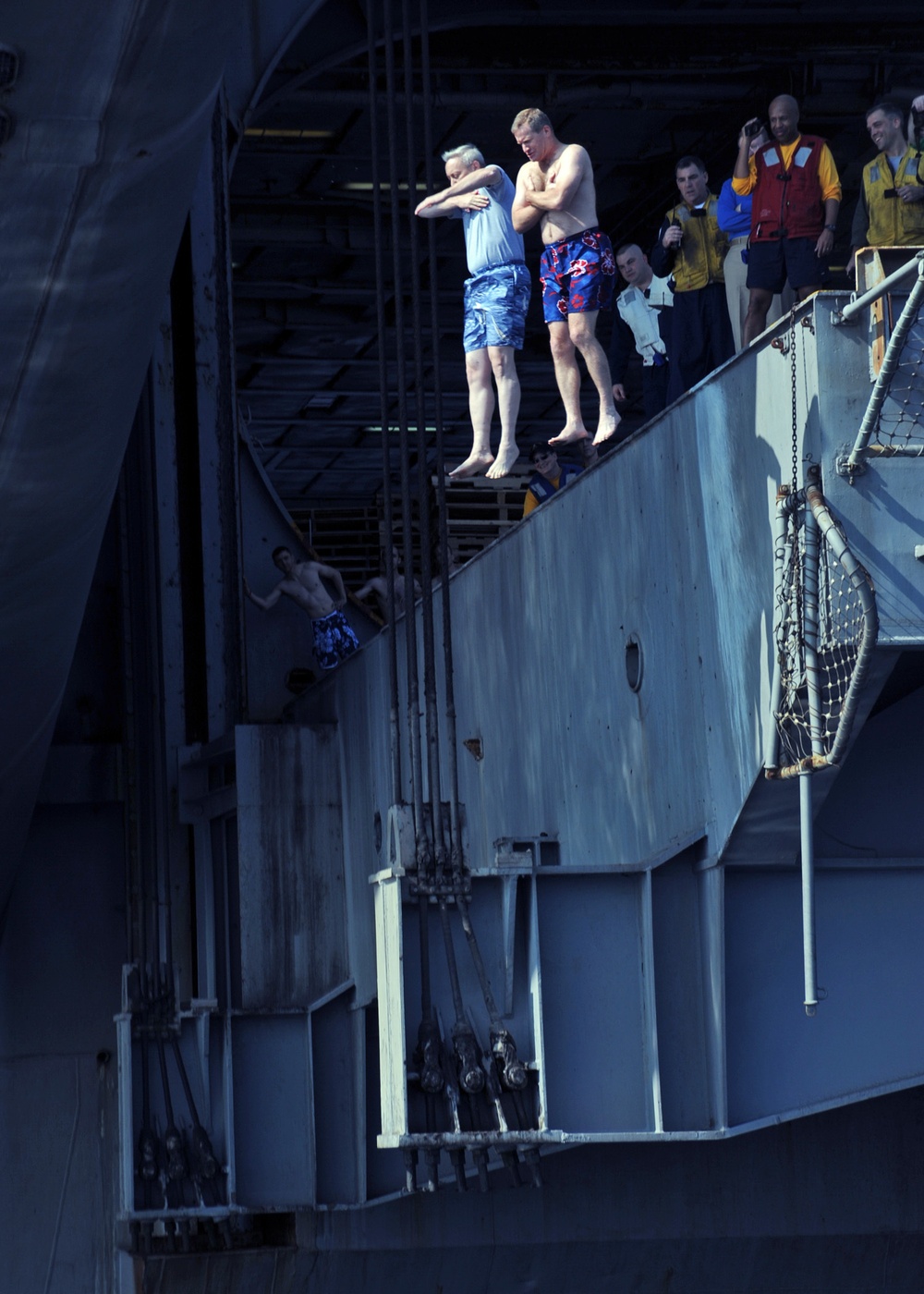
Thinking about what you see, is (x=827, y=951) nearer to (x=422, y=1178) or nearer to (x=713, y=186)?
(x=422, y=1178)

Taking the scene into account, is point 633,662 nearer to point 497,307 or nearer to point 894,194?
point 497,307

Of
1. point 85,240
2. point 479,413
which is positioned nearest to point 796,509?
point 85,240

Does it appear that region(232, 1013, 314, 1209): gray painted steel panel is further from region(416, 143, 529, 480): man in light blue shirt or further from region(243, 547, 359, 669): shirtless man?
region(416, 143, 529, 480): man in light blue shirt

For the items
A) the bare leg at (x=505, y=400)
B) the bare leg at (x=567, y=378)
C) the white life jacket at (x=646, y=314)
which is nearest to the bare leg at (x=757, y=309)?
the white life jacket at (x=646, y=314)

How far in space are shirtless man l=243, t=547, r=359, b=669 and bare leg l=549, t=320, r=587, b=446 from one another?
21.7ft

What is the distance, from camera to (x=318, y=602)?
17.1m

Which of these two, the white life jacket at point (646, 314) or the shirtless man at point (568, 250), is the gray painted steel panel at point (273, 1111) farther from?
the white life jacket at point (646, 314)

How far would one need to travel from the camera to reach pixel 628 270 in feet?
39.3

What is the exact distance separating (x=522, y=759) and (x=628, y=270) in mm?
3466

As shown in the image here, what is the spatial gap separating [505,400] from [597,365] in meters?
0.57

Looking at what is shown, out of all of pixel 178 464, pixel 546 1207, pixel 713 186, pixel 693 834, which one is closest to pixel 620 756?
pixel 693 834

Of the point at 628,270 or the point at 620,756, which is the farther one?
the point at 628,270

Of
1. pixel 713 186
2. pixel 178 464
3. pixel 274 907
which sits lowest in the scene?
pixel 274 907

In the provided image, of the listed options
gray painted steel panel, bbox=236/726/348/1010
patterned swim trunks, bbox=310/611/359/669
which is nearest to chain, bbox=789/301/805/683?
gray painted steel panel, bbox=236/726/348/1010
